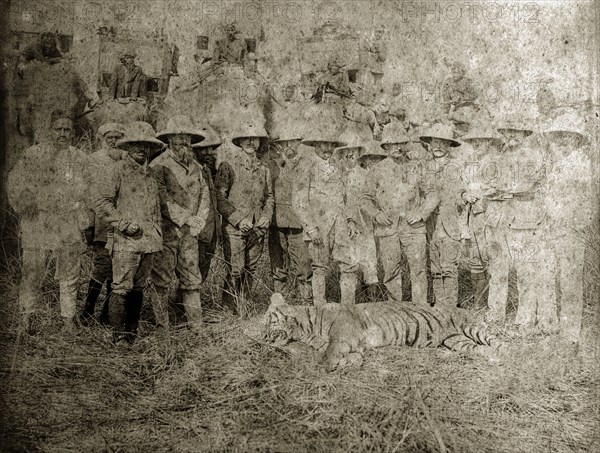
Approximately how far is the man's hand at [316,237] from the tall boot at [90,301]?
172 centimetres

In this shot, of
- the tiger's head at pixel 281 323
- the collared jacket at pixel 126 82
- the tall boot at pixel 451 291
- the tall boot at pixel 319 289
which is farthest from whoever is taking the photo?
the tall boot at pixel 451 291

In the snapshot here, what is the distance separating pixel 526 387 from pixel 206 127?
319cm

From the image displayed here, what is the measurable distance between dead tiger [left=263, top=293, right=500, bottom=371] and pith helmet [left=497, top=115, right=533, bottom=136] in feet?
5.12

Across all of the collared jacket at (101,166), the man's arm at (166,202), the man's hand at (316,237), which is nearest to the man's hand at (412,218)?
the man's hand at (316,237)

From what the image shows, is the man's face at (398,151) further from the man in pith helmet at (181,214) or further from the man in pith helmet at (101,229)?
the man in pith helmet at (101,229)

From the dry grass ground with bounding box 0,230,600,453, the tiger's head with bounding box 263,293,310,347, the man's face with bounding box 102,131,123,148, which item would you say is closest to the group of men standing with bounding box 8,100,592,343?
the man's face with bounding box 102,131,123,148

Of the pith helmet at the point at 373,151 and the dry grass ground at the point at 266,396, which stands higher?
the pith helmet at the point at 373,151

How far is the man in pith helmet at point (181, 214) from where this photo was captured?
568 centimetres

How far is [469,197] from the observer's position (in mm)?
5902

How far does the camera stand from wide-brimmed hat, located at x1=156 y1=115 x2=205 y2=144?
5676 millimetres

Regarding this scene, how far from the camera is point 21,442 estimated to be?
4699 mm

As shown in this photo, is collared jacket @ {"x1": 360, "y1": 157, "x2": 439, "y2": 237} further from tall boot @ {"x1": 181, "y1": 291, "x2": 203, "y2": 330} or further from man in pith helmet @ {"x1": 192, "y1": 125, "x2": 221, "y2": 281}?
tall boot @ {"x1": 181, "y1": 291, "x2": 203, "y2": 330}

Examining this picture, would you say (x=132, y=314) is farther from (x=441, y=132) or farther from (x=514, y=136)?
(x=514, y=136)

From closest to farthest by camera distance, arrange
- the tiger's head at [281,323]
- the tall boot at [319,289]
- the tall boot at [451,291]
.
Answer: the tiger's head at [281,323]
the tall boot at [319,289]
the tall boot at [451,291]
